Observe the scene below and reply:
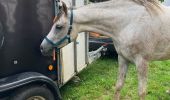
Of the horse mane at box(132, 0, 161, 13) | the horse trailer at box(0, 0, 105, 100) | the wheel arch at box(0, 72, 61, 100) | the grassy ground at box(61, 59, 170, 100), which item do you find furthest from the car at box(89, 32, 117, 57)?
the wheel arch at box(0, 72, 61, 100)

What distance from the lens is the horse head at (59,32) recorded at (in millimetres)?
4449

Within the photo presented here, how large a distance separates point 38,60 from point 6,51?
54cm

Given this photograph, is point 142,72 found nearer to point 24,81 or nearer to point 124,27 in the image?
point 124,27

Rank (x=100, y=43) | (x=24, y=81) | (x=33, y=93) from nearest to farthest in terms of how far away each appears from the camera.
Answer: (x=24, y=81) < (x=33, y=93) < (x=100, y=43)

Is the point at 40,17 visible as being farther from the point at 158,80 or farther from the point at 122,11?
the point at 158,80

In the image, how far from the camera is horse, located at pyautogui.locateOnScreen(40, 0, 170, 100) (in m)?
4.53

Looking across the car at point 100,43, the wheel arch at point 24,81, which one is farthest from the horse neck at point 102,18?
the car at point 100,43

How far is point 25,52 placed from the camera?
14.9 ft

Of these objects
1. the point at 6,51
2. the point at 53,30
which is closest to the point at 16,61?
the point at 6,51

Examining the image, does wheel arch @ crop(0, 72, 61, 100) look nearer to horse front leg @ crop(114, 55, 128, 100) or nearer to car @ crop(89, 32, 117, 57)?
horse front leg @ crop(114, 55, 128, 100)

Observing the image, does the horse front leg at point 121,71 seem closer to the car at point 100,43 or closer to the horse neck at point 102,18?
the horse neck at point 102,18

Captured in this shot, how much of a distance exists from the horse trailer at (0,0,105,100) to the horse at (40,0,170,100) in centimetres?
22

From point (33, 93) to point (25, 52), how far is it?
0.56m

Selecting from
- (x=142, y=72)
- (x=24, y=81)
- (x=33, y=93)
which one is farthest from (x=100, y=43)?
(x=24, y=81)
